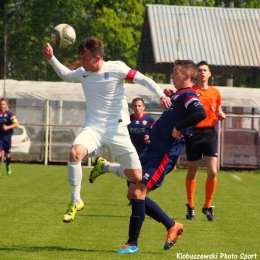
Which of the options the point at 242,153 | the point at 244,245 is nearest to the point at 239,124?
the point at 242,153

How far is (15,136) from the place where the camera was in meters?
26.1

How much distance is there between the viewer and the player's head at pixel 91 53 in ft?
26.1

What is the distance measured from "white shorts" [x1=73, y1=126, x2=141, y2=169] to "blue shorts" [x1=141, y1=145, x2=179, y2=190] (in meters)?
0.13

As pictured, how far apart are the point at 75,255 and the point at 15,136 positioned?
19217 millimetres

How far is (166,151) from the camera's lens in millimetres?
7773

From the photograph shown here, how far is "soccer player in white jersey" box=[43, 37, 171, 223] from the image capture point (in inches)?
307

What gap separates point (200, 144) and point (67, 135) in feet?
51.3

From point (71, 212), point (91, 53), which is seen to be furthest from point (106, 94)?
point (71, 212)

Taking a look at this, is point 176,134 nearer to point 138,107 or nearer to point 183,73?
point 183,73

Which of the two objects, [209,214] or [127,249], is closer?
[127,249]

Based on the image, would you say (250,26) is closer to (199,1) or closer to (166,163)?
(199,1)

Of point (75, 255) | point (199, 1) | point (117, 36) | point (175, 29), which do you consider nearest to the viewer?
point (75, 255)

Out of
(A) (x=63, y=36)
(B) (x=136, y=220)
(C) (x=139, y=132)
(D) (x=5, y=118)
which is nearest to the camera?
(B) (x=136, y=220)

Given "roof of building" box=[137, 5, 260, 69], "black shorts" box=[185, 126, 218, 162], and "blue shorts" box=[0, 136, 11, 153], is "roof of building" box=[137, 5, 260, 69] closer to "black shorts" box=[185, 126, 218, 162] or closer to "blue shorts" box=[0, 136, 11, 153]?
"blue shorts" box=[0, 136, 11, 153]
